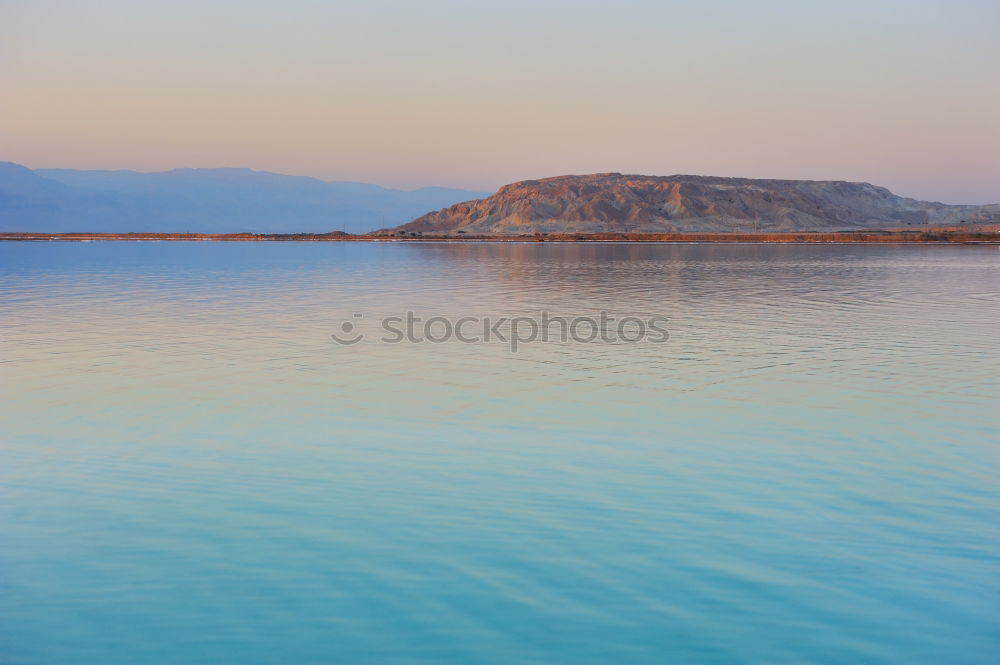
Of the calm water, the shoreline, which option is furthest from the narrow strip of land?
the calm water

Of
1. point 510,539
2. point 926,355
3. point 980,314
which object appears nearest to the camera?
point 510,539

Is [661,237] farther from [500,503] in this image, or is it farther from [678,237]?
[500,503]

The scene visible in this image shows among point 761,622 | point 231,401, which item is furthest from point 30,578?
point 231,401

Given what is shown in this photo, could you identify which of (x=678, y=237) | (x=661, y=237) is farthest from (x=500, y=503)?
(x=661, y=237)

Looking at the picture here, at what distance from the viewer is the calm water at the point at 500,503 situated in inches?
257

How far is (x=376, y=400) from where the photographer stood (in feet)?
48.5

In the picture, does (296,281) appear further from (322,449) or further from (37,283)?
(322,449)

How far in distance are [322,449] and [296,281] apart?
36.5 meters

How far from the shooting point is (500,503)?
931cm

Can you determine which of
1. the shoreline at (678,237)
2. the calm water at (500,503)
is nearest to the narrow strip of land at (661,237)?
the shoreline at (678,237)

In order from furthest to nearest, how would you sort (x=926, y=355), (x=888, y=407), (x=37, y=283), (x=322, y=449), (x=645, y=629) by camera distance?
(x=37, y=283) < (x=926, y=355) < (x=888, y=407) < (x=322, y=449) < (x=645, y=629)

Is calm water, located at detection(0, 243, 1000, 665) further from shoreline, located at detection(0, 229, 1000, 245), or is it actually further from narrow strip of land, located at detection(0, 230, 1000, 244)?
narrow strip of land, located at detection(0, 230, 1000, 244)

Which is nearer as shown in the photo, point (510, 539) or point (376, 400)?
point (510, 539)

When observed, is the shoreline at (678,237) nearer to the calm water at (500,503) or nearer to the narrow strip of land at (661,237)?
the narrow strip of land at (661,237)
